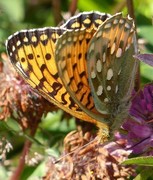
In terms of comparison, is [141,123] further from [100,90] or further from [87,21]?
[87,21]

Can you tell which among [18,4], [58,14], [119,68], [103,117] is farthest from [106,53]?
[18,4]

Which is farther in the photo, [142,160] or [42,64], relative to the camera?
[42,64]

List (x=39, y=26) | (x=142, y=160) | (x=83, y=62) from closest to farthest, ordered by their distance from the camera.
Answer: (x=142, y=160)
(x=83, y=62)
(x=39, y=26)

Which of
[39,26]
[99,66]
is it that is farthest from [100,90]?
[39,26]

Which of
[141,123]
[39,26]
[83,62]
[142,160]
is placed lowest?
[142,160]

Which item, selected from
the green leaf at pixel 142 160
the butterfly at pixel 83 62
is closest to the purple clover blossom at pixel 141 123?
the butterfly at pixel 83 62

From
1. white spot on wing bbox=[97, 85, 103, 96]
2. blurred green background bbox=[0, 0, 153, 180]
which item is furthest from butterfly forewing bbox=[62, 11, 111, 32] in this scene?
blurred green background bbox=[0, 0, 153, 180]
